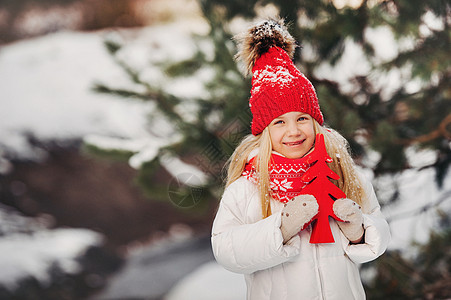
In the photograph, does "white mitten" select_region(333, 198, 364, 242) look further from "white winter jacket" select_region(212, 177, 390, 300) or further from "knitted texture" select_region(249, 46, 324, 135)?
"knitted texture" select_region(249, 46, 324, 135)

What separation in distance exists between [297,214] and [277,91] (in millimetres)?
272

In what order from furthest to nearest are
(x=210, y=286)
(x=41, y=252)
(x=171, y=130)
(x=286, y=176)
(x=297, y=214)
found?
(x=41, y=252)
(x=210, y=286)
(x=171, y=130)
(x=286, y=176)
(x=297, y=214)

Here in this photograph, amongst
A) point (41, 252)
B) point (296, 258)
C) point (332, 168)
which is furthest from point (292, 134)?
point (41, 252)

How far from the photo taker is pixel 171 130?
2.38 m

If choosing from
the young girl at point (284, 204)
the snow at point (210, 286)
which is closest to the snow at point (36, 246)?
the snow at point (210, 286)

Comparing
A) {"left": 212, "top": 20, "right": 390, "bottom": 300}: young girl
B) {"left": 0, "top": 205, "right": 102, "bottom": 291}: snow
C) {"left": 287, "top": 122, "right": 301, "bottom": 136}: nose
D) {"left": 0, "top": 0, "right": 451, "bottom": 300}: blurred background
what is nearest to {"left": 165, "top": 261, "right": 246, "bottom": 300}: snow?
{"left": 0, "top": 0, "right": 451, "bottom": 300}: blurred background

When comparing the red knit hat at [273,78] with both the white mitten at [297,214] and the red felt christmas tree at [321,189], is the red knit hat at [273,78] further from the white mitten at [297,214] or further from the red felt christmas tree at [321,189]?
the white mitten at [297,214]

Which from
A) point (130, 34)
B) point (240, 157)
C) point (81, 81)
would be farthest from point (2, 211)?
point (240, 157)

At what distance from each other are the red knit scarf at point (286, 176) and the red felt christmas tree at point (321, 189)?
3cm

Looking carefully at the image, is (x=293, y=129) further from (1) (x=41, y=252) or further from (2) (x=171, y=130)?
(1) (x=41, y=252)

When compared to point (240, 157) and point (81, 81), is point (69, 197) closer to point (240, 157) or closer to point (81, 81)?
point (81, 81)

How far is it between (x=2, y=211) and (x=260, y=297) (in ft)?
7.41

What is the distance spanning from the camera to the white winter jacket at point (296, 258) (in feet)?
2.88

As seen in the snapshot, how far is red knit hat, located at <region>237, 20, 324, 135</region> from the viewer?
38.2 inches
